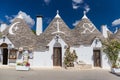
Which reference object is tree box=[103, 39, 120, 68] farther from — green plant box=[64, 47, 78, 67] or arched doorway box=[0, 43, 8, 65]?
arched doorway box=[0, 43, 8, 65]

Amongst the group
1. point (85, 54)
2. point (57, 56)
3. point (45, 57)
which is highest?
point (85, 54)

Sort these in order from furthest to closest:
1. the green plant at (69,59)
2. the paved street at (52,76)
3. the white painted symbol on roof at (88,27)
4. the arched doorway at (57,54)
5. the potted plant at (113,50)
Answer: the white painted symbol on roof at (88,27) < the arched doorway at (57,54) < the green plant at (69,59) < the potted plant at (113,50) < the paved street at (52,76)

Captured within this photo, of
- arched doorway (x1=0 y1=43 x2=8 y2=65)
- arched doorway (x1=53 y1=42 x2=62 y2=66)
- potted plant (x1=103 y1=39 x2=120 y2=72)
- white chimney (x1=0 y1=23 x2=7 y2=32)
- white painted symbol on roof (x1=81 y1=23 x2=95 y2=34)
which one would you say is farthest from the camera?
white chimney (x1=0 y1=23 x2=7 y2=32)

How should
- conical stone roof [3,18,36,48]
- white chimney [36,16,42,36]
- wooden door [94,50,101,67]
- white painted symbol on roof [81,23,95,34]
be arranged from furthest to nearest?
white chimney [36,16,42,36]
white painted symbol on roof [81,23,95,34]
conical stone roof [3,18,36,48]
wooden door [94,50,101,67]

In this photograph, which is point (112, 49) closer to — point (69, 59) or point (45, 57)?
point (69, 59)

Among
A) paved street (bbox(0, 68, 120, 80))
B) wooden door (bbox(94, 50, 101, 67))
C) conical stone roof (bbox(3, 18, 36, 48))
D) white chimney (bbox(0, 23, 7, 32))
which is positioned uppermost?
white chimney (bbox(0, 23, 7, 32))

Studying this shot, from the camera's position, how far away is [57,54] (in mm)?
22109

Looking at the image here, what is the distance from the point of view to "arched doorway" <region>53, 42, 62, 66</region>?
22047 millimetres

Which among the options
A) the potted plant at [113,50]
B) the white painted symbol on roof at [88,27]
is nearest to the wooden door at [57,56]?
the white painted symbol on roof at [88,27]


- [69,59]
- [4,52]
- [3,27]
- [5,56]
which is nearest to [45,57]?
[69,59]

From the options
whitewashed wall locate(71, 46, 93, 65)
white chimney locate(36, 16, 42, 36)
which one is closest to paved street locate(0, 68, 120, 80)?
whitewashed wall locate(71, 46, 93, 65)

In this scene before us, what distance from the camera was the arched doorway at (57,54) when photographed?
22.0m

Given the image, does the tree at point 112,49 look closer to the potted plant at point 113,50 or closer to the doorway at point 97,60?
the potted plant at point 113,50

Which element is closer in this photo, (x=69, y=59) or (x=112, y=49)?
(x=112, y=49)
